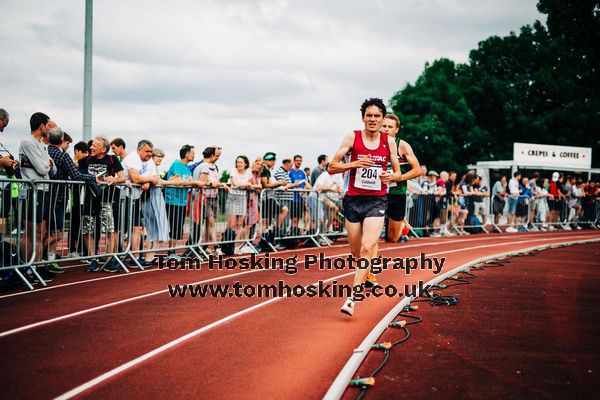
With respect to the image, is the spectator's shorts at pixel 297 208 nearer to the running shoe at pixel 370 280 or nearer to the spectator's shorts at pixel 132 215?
the spectator's shorts at pixel 132 215

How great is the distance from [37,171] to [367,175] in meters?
4.92

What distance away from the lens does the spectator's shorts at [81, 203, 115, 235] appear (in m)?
9.83

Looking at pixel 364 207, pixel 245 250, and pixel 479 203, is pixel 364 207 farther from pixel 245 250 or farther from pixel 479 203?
pixel 479 203

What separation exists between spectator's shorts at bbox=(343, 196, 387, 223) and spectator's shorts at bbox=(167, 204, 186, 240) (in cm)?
526

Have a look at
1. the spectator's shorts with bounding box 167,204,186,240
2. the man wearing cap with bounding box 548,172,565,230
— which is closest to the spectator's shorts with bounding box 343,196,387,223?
the spectator's shorts with bounding box 167,204,186,240

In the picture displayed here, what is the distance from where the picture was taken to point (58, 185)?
364 inches

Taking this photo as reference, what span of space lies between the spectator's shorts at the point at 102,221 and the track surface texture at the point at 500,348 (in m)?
5.34

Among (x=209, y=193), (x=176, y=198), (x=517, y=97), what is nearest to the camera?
(x=176, y=198)

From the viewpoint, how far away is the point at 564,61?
187 ft

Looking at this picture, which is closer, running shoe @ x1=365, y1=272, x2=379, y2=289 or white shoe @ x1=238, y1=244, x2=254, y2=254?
running shoe @ x1=365, y1=272, x2=379, y2=289

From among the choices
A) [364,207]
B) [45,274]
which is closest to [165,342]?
[364,207]

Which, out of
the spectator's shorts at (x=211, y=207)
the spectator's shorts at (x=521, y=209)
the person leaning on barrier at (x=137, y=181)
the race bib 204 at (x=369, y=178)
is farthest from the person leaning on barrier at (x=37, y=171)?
the spectator's shorts at (x=521, y=209)

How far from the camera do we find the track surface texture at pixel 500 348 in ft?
14.6

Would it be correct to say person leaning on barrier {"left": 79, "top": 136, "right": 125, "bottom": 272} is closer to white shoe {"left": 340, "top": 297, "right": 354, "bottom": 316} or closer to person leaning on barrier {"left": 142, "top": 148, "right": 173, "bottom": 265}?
person leaning on barrier {"left": 142, "top": 148, "right": 173, "bottom": 265}
